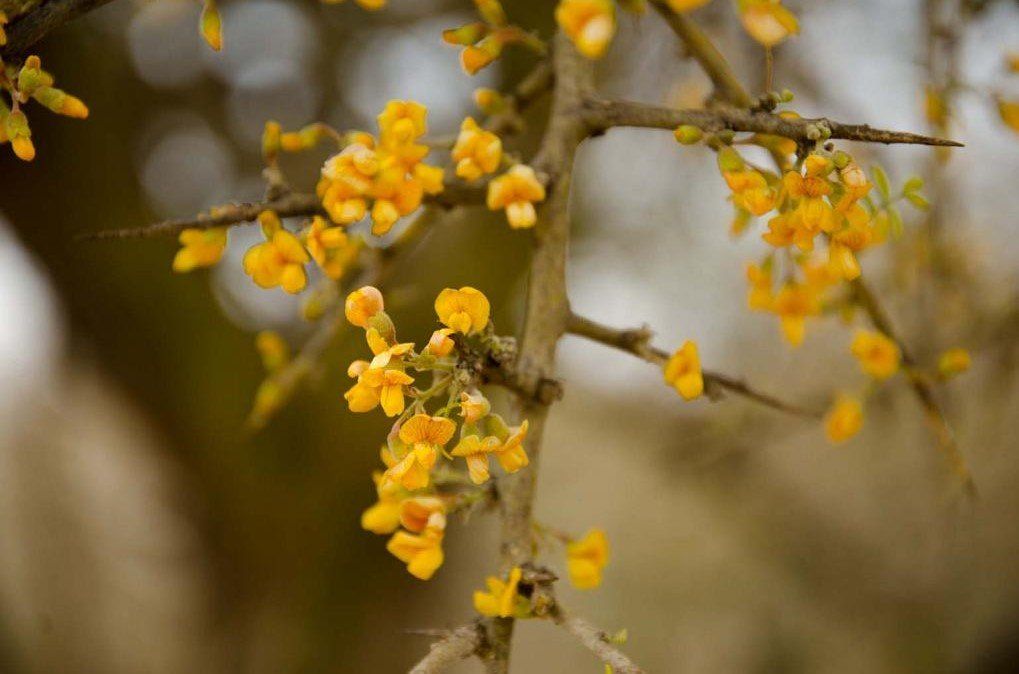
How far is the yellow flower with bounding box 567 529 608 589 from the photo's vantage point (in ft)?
1.87

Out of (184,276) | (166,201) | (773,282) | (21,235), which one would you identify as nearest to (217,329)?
(184,276)

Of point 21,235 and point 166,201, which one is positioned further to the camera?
point 166,201

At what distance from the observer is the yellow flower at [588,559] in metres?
0.57

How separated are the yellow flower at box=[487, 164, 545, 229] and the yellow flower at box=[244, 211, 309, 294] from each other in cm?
13

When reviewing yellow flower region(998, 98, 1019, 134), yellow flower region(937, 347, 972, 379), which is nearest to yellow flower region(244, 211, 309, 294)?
yellow flower region(937, 347, 972, 379)

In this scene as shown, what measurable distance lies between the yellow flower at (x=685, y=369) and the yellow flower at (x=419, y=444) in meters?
0.19

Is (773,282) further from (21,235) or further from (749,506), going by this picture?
(749,506)

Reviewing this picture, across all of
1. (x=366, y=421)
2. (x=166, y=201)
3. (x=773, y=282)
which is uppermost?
(x=166, y=201)

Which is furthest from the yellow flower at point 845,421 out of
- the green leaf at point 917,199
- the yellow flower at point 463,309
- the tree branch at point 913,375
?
the yellow flower at point 463,309

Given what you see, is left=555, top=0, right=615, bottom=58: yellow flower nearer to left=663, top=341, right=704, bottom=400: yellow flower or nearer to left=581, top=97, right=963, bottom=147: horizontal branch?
left=581, top=97, right=963, bottom=147: horizontal branch

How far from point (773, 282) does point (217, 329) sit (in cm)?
139

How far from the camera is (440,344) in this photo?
422 mm

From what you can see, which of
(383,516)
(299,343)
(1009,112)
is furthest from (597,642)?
(299,343)

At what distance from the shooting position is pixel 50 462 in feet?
6.59
